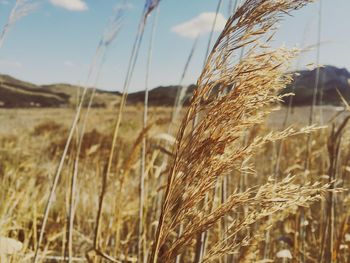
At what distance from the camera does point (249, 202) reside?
2.65ft

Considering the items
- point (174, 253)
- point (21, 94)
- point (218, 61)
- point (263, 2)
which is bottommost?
point (174, 253)

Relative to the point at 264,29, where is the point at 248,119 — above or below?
below

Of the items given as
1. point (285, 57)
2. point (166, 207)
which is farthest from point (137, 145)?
point (285, 57)

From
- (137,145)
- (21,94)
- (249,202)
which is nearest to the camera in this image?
(249,202)

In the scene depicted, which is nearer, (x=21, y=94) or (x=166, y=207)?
(x=166, y=207)

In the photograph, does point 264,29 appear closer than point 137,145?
Yes

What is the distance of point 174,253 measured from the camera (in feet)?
2.72

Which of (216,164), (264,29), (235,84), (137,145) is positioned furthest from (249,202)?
(137,145)

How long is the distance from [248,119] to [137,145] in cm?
52

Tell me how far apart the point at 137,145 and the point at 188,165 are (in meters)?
0.48

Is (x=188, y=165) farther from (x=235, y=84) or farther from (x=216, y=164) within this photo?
(x=235, y=84)

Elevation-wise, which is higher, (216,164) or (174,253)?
(216,164)

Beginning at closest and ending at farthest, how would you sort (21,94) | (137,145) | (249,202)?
(249,202), (137,145), (21,94)

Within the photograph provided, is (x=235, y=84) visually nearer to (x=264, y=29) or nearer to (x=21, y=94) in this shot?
(x=264, y=29)
